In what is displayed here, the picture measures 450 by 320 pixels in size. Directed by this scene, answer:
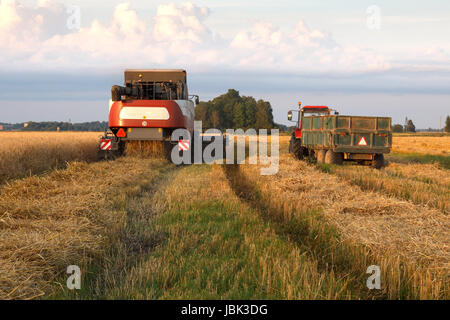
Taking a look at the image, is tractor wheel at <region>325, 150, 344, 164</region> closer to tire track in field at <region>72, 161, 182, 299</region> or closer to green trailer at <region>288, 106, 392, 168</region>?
green trailer at <region>288, 106, 392, 168</region>

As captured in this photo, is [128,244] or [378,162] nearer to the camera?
[128,244]

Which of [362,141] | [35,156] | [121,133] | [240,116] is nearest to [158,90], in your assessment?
[121,133]

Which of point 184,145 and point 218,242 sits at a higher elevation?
point 184,145

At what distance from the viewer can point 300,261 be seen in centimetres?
439

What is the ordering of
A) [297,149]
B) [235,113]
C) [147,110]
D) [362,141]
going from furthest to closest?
[235,113]
[297,149]
[147,110]
[362,141]

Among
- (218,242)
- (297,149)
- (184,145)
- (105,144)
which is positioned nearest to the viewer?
(218,242)

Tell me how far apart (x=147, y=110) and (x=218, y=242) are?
10.8m

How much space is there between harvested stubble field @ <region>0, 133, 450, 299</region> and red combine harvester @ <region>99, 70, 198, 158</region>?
6.08m

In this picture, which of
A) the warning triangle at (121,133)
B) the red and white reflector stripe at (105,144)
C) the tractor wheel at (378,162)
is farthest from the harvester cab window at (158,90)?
the tractor wheel at (378,162)

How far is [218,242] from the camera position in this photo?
515 centimetres

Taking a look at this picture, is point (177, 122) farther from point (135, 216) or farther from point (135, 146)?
point (135, 216)

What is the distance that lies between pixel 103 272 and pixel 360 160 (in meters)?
13.4

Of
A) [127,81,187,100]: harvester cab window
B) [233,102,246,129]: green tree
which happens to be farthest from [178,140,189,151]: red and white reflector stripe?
[233,102,246,129]: green tree

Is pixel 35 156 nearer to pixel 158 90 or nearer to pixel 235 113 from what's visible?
pixel 158 90
